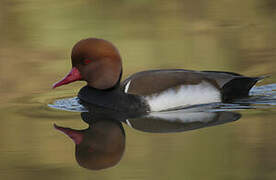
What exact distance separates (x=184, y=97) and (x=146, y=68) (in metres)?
2.58

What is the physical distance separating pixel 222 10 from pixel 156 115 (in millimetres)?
9668

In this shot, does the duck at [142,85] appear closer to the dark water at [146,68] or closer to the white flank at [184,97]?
the white flank at [184,97]

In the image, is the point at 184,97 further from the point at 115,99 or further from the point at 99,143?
the point at 99,143

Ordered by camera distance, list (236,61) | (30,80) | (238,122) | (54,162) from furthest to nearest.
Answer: (236,61) → (30,80) → (238,122) → (54,162)

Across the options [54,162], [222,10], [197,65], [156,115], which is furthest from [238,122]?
[222,10]

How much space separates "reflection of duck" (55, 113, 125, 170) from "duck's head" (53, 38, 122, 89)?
0.72m

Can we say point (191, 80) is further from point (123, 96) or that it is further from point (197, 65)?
point (197, 65)

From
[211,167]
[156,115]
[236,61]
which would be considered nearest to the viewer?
[211,167]

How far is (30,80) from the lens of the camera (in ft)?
32.0

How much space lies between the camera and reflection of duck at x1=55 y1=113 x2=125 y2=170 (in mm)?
5824

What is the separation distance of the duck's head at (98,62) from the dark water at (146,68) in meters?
0.45

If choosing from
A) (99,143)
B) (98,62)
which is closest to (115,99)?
(98,62)

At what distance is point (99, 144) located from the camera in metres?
6.37

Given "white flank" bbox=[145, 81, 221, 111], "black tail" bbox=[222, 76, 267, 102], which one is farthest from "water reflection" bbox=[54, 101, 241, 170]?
"black tail" bbox=[222, 76, 267, 102]
